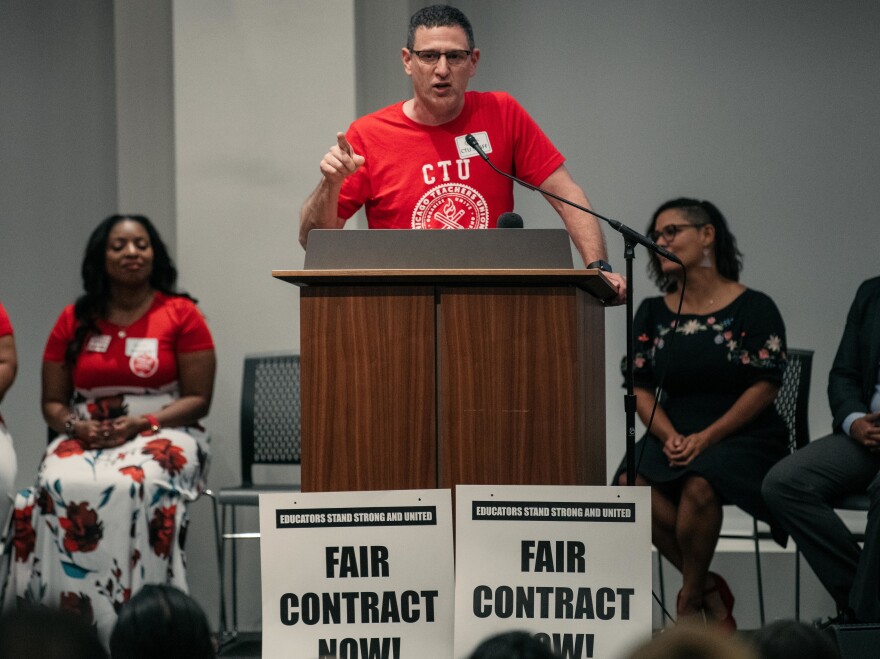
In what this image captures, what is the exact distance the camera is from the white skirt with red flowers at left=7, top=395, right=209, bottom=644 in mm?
3783

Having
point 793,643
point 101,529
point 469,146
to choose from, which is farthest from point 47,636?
point 101,529

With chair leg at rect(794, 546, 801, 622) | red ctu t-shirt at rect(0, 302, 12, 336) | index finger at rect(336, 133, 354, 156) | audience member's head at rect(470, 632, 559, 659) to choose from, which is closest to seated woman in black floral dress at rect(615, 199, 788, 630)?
chair leg at rect(794, 546, 801, 622)

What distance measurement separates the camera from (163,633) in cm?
121

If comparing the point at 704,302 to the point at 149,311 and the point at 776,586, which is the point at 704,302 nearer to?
the point at 776,586

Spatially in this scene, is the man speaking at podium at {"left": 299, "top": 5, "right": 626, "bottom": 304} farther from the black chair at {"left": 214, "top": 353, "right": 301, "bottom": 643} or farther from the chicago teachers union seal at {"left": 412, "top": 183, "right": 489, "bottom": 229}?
the black chair at {"left": 214, "top": 353, "right": 301, "bottom": 643}

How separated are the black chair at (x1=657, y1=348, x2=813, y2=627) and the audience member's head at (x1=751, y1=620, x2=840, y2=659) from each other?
2.86 meters

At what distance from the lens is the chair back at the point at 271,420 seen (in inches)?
173

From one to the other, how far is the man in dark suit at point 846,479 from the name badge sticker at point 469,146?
146 cm

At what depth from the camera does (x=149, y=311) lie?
4305mm

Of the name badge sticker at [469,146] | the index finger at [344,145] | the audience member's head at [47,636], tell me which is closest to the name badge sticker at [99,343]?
the name badge sticker at [469,146]

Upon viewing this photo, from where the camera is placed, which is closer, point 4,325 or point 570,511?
point 570,511

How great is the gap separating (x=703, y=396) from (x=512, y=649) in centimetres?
303

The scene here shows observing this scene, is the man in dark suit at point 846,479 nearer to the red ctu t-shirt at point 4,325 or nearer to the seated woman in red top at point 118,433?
the seated woman in red top at point 118,433

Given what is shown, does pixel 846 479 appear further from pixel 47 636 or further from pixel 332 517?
pixel 47 636
